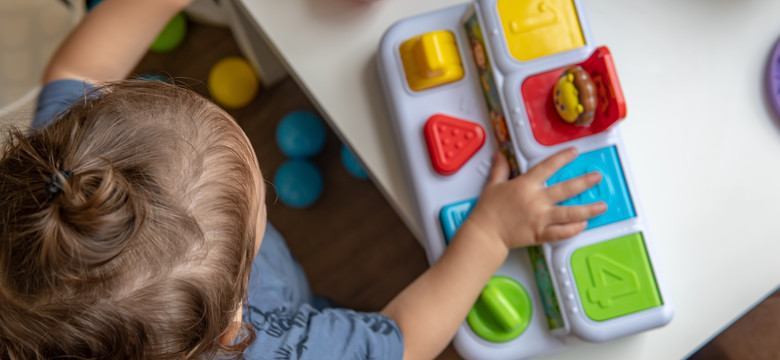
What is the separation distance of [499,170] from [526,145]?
33mm

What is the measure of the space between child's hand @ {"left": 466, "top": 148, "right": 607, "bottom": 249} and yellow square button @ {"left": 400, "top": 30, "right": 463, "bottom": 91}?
9 centimetres

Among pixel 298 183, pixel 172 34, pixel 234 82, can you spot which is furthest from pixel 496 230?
pixel 172 34

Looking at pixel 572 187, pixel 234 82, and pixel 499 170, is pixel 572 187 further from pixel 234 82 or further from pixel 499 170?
pixel 234 82

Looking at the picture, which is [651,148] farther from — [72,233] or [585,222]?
[72,233]

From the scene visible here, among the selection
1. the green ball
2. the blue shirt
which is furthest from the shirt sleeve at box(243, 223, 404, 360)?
the green ball

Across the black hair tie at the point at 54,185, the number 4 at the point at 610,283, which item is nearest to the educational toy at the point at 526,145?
the number 4 at the point at 610,283

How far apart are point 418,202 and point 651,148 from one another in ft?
0.70

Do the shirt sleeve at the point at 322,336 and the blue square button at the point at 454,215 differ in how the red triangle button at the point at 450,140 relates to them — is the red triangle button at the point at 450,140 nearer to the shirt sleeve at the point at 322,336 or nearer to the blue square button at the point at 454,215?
the blue square button at the point at 454,215

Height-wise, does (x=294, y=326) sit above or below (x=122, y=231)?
below

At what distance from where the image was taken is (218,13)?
98 cm

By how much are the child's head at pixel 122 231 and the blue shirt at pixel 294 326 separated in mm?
103

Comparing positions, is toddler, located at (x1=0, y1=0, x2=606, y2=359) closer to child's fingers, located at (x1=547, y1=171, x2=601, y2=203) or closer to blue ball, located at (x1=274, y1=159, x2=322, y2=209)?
child's fingers, located at (x1=547, y1=171, x2=601, y2=203)

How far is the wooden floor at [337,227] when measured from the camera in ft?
3.20

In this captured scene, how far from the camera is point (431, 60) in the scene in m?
0.50
